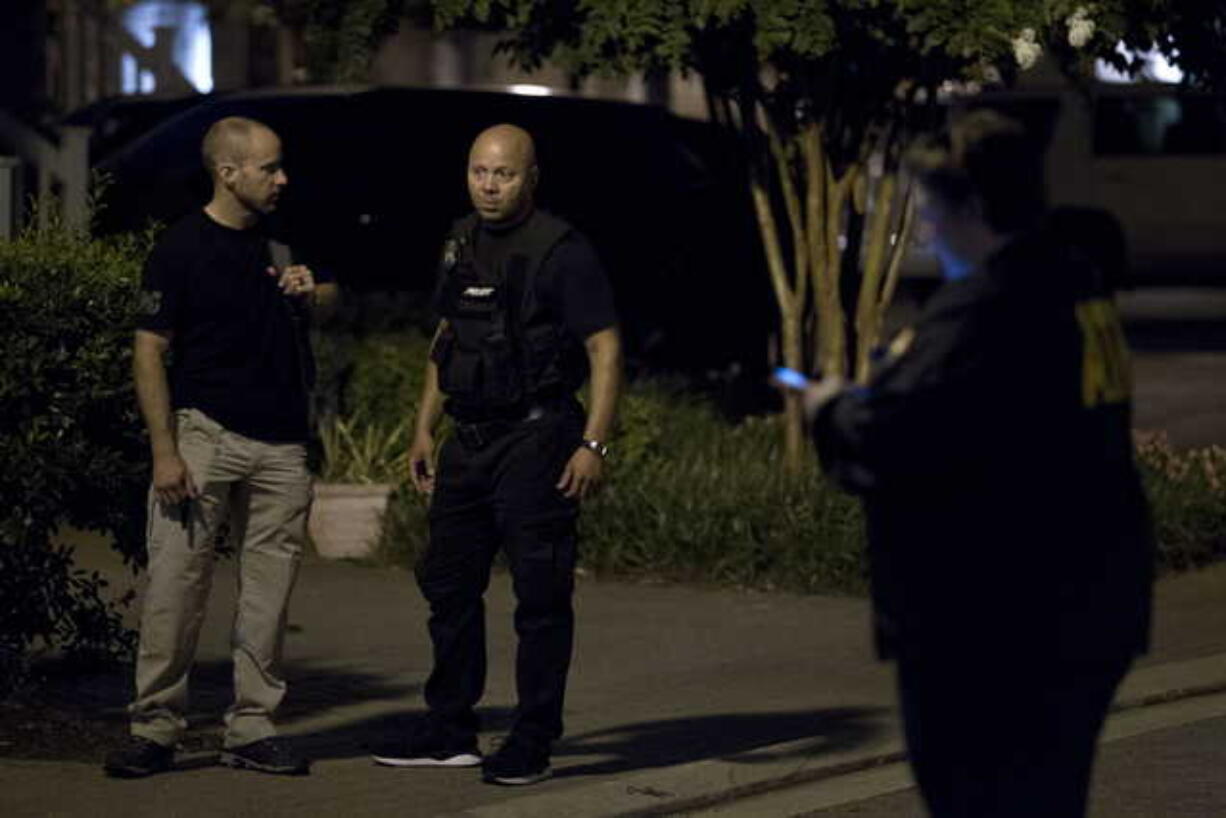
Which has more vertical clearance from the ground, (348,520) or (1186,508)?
(1186,508)

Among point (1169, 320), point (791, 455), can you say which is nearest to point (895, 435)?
point (791, 455)

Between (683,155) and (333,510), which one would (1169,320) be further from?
(333,510)

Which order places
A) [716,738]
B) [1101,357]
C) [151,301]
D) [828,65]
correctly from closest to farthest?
1. [1101,357]
2. [151,301]
3. [716,738]
4. [828,65]

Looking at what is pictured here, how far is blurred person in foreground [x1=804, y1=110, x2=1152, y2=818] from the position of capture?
16.9 feet

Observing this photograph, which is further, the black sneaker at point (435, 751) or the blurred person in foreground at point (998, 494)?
the black sneaker at point (435, 751)

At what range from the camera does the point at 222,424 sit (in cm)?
809

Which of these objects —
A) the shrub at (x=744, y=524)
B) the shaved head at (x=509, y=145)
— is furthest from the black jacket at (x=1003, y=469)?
the shrub at (x=744, y=524)

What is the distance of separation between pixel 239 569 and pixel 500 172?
125cm

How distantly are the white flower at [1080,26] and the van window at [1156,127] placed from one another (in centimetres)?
1847

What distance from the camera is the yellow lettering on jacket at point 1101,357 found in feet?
17.2

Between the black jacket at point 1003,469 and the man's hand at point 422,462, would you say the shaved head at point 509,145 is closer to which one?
the man's hand at point 422,462

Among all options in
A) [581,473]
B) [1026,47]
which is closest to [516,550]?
[581,473]

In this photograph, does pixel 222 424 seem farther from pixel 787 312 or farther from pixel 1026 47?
pixel 787 312

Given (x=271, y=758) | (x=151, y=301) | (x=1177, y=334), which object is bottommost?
(x=1177, y=334)
